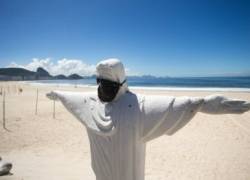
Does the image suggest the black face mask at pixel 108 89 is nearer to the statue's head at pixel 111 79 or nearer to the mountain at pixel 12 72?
the statue's head at pixel 111 79

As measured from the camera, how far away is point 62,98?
1688 mm

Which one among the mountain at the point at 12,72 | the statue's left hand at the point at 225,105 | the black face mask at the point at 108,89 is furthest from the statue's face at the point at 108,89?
the mountain at the point at 12,72

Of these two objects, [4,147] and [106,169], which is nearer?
[106,169]

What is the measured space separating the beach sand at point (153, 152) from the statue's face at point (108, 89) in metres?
3.38

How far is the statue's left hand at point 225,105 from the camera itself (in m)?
1.13

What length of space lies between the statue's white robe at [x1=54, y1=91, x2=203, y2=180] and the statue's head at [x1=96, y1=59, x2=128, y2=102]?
2.0 inches

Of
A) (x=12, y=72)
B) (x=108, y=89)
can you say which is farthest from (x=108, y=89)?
(x=12, y=72)

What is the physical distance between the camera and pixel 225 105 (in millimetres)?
1139

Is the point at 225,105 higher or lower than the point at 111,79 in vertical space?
lower

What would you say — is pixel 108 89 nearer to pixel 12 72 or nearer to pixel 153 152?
pixel 153 152

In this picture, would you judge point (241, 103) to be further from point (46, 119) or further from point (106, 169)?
point (46, 119)

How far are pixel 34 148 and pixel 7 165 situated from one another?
6.73ft

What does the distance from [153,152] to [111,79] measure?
4.92 m

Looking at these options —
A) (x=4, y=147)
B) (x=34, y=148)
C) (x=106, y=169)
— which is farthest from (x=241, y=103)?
(x=4, y=147)
